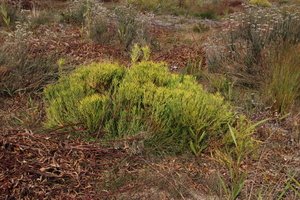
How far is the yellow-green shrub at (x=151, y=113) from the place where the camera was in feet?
10.6

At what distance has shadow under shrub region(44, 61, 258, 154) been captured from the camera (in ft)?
10.6

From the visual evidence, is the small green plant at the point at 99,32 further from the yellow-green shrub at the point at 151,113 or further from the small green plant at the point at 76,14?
the yellow-green shrub at the point at 151,113

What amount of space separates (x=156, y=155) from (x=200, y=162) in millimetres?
349

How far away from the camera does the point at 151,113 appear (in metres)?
3.34

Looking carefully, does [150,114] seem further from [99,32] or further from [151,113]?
[99,32]

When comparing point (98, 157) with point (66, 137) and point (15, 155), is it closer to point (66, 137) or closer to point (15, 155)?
point (66, 137)

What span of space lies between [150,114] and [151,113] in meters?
0.01

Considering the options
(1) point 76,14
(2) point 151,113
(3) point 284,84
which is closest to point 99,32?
(1) point 76,14

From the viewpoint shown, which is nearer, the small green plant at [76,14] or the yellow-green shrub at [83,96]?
the yellow-green shrub at [83,96]

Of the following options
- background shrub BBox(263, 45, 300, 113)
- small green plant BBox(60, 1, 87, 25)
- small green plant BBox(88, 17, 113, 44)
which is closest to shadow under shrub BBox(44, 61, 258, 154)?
background shrub BBox(263, 45, 300, 113)

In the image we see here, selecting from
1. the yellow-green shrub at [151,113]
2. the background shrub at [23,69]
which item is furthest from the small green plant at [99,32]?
the yellow-green shrub at [151,113]

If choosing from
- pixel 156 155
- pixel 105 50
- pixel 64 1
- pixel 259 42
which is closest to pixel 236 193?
pixel 156 155

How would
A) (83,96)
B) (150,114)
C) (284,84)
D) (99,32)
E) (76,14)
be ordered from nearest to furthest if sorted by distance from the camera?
(150,114), (83,96), (284,84), (99,32), (76,14)

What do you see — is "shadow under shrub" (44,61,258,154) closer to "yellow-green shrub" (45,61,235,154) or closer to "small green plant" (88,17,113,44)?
"yellow-green shrub" (45,61,235,154)
